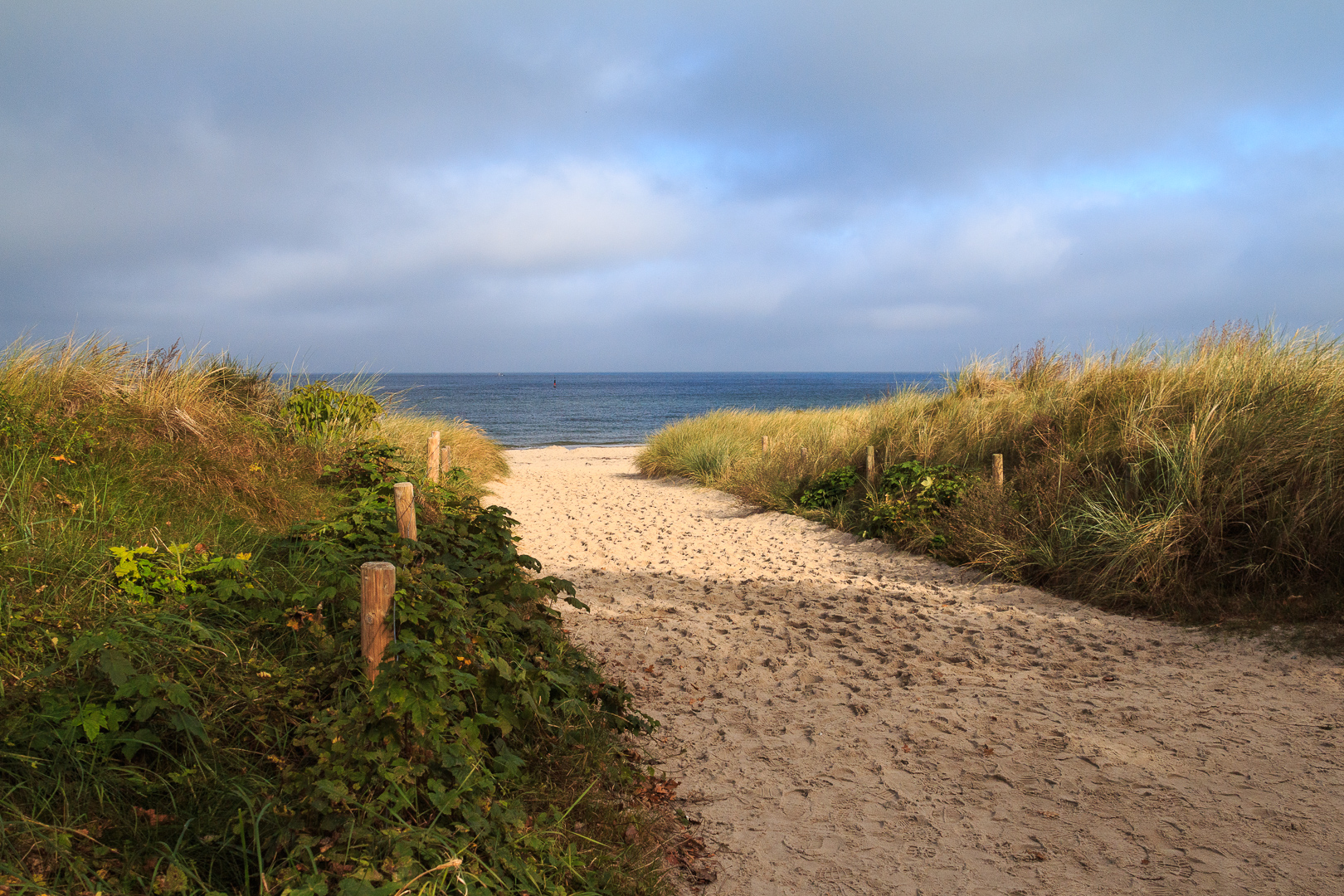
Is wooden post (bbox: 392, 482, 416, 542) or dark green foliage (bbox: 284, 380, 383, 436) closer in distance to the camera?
wooden post (bbox: 392, 482, 416, 542)

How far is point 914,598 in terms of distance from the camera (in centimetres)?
691

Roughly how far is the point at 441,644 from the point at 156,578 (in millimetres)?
1674

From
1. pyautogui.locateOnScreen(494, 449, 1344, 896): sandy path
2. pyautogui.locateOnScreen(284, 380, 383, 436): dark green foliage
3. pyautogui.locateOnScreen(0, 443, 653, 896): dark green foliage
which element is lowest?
pyautogui.locateOnScreen(494, 449, 1344, 896): sandy path

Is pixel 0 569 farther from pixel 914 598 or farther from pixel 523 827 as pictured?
pixel 914 598

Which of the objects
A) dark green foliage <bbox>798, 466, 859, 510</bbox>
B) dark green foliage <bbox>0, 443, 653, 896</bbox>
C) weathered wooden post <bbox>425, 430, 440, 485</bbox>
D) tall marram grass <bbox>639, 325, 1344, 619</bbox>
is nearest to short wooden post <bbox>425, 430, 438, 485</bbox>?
weathered wooden post <bbox>425, 430, 440, 485</bbox>

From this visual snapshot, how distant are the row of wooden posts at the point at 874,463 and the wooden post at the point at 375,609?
23.3 feet

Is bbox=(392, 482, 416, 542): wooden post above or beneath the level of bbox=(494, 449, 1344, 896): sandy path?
above

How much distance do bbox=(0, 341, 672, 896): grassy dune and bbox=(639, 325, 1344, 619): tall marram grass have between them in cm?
481

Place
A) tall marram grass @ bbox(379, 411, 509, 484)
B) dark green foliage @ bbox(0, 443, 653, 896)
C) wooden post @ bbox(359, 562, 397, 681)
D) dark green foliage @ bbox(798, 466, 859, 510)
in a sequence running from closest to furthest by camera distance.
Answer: dark green foliage @ bbox(0, 443, 653, 896)
wooden post @ bbox(359, 562, 397, 681)
dark green foliage @ bbox(798, 466, 859, 510)
tall marram grass @ bbox(379, 411, 509, 484)

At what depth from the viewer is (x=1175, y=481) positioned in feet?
21.3

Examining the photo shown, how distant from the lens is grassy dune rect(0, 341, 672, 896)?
2.32 metres

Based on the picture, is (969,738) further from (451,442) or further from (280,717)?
(451,442)

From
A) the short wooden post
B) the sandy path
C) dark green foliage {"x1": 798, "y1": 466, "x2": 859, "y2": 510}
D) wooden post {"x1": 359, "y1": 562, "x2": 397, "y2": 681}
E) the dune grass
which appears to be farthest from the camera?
the dune grass

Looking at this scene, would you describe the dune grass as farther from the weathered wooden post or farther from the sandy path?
the sandy path
